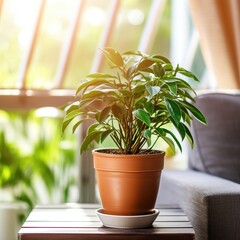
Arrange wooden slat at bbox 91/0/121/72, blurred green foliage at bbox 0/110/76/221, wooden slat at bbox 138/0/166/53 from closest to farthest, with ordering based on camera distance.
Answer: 1. blurred green foliage at bbox 0/110/76/221
2. wooden slat at bbox 91/0/121/72
3. wooden slat at bbox 138/0/166/53

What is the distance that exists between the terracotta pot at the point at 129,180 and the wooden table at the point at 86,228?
8 centimetres

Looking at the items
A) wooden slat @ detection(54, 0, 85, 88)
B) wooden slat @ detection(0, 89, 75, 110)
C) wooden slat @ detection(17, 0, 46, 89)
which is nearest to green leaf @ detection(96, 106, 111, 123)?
wooden slat @ detection(0, 89, 75, 110)

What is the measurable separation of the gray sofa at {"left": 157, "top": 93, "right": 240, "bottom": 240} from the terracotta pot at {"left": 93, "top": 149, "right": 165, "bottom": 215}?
0.73ft

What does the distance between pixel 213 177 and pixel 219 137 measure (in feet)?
0.75

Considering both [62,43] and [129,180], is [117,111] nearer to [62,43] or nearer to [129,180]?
[129,180]

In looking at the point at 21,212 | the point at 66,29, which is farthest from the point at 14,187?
the point at 66,29

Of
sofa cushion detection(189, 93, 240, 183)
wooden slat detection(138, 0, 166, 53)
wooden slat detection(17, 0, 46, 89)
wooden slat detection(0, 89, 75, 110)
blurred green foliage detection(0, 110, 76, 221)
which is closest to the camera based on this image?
sofa cushion detection(189, 93, 240, 183)

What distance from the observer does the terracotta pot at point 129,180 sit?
2.07 m

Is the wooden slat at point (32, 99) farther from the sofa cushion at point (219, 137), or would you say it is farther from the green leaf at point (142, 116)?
the green leaf at point (142, 116)

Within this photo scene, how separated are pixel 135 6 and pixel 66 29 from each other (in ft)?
2.41

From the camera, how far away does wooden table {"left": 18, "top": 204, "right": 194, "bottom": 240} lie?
6.55 feet

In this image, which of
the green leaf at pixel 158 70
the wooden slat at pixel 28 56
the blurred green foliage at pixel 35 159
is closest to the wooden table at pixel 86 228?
the green leaf at pixel 158 70

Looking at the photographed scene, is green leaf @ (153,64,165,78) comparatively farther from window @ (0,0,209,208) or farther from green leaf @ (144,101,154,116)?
window @ (0,0,209,208)

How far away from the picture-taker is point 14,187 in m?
4.41
